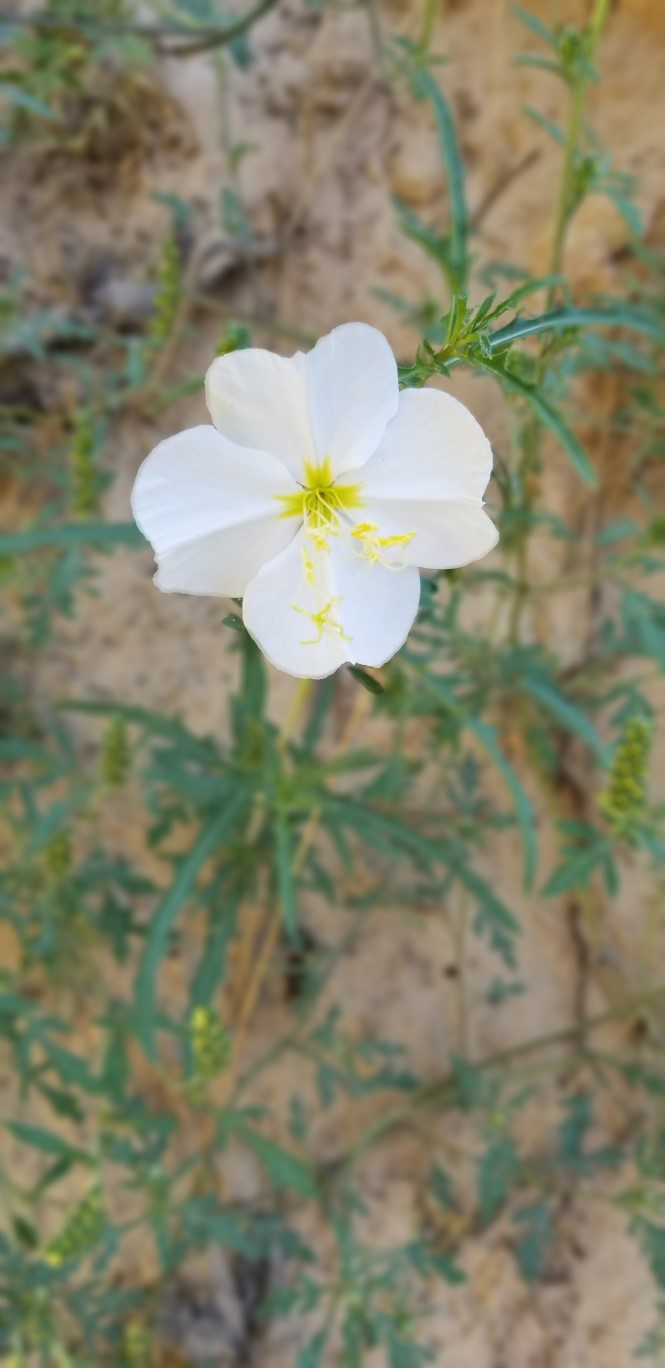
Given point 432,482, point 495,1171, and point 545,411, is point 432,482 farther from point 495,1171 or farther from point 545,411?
point 495,1171

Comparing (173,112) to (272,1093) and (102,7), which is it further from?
(272,1093)

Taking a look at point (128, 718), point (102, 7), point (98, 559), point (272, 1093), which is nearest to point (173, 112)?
point (102, 7)

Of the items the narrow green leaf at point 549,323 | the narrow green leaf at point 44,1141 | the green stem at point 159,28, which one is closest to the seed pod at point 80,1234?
the narrow green leaf at point 44,1141

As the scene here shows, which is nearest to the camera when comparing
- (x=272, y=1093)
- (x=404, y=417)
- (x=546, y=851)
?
(x=404, y=417)

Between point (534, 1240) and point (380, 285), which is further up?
point (380, 285)

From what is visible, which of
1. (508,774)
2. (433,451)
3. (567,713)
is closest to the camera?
(433,451)

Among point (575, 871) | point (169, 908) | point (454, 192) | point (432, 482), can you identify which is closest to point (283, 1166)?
point (169, 908)

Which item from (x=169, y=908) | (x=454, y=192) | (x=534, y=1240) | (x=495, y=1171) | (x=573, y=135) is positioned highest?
(x=573, y=135)

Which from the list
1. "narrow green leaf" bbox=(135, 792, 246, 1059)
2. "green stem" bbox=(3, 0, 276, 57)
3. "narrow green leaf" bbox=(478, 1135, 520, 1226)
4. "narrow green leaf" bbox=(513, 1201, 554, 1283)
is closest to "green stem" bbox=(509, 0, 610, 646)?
"narrow green leaf" bbox=(135, 792, 246, 1059)
